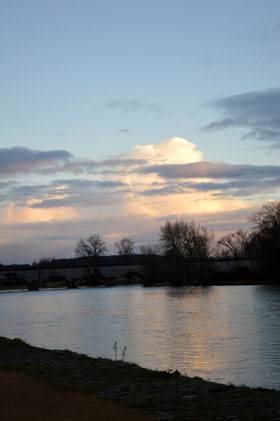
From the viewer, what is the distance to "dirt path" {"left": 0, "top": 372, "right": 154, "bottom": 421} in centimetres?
855

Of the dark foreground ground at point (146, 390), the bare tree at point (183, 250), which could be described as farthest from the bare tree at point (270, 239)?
the dark foreground ground at point (146, 390)

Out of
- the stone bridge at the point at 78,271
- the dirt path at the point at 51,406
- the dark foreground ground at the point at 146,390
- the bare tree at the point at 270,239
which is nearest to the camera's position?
the dirt path at the point at 51,406

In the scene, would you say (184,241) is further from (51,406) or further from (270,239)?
(51,406)

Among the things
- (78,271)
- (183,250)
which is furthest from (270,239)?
(78,271)

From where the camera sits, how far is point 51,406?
30.9 feet

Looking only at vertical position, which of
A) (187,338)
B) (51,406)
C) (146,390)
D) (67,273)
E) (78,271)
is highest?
(78,271)

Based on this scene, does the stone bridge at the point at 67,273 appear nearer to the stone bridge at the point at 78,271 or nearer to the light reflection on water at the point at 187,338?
the stone bridge at the point at 78,271

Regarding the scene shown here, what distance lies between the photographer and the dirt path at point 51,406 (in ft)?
28.1

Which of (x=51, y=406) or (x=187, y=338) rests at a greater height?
(x=51, y=406)

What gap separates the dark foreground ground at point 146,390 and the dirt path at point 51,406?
62mm

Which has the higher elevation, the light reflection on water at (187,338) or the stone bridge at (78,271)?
the stone bridge at (78,271)

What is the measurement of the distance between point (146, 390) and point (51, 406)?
2368mm

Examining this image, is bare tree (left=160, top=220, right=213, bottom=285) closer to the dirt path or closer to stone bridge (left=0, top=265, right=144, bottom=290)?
stone bridge (left=0, top=265, right=144, bottom=290)

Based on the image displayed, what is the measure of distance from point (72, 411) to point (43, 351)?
10206 mm
